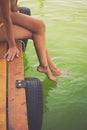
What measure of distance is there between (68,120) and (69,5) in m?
4.45

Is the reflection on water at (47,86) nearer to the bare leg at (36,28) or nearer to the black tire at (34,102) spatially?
the bare leg at (36,28)

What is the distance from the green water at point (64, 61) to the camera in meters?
3.23

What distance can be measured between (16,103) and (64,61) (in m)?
2.14

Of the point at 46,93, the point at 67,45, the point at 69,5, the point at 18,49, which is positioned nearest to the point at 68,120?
the point at 46,93

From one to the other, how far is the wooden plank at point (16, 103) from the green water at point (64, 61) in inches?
26.5

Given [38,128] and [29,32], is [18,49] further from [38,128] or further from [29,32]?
[38,128]

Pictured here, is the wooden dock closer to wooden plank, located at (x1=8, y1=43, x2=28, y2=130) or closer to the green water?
wooden plank, located at (x1=8, y1=43, x2=28, y2=130)

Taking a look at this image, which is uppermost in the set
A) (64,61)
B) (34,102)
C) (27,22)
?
(27,22)

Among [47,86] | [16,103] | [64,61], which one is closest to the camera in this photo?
[16,103]

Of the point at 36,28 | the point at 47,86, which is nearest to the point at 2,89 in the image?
the point at 36,28

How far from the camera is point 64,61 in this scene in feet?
14.5

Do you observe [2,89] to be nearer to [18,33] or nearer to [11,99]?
[11,99]

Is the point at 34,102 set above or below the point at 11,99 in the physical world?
below

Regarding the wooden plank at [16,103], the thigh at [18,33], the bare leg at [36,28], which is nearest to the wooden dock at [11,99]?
the wooden plank at [16,103]
